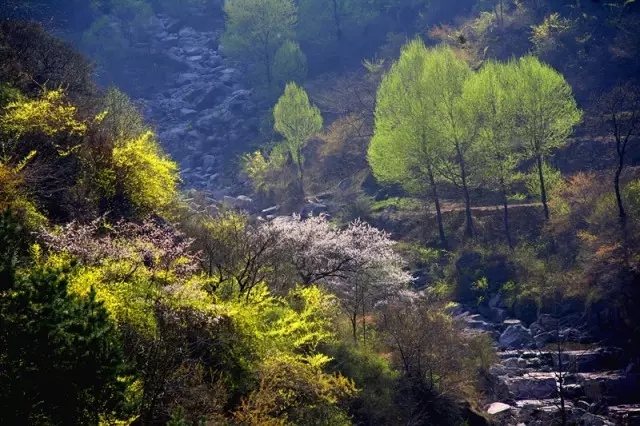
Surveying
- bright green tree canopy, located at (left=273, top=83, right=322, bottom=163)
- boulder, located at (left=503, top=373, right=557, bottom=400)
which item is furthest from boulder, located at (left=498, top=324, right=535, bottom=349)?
bright green tree canopy, located at (left=273, top=83, right=322, bottom=163)

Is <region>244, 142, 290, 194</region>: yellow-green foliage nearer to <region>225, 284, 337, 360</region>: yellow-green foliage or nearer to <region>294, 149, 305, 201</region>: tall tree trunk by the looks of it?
<region>294, 149, 305, 201</region>: tall tree trunk

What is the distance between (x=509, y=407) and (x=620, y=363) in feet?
19.0

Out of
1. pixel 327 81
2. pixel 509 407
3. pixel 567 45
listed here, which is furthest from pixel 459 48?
pixel 509 407

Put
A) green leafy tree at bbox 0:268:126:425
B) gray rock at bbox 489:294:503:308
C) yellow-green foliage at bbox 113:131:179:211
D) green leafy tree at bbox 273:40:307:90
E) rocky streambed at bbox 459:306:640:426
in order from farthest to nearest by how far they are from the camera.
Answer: green leafy tree at bbox 273:40:307:90 → gray rock at bbox 489:294:503:308 → rocky streambed at bbox 459:306:640:426 → yellow-green foliage at bbox 113:131:179:211 → green leafy tree at bbox 0:268:126:425

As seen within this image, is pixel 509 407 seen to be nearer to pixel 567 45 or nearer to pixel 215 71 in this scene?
pixel 567 45

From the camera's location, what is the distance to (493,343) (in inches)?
1120

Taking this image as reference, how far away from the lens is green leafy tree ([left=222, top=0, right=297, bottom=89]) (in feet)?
229

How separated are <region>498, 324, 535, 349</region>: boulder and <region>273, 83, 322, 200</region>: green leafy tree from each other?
26.9 metres

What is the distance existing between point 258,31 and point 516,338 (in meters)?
51.4

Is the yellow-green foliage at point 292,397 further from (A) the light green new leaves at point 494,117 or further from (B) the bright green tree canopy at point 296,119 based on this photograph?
(B) the bright green tree canopy at point 296,119

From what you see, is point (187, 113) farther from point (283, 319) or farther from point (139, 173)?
point (283, 319)

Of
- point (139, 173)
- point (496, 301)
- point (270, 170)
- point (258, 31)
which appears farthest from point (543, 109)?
point (258, 31)

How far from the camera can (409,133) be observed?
39.2 meters

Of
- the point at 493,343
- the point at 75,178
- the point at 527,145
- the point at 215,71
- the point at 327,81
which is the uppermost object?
the point at 215,71
